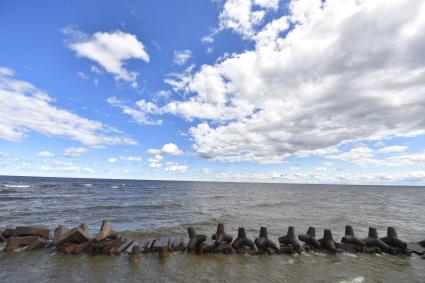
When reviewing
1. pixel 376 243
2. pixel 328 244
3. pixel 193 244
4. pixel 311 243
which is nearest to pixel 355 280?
pixel 328 244

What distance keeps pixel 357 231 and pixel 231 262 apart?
13524 mm

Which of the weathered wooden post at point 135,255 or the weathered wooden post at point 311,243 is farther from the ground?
the weathered wooden post at point 311,243

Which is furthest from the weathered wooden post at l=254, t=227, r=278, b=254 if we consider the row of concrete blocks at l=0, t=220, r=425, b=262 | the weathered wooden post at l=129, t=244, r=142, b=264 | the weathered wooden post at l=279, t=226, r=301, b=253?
the weathered wooden post at l=129, t=244, r=142, b=264

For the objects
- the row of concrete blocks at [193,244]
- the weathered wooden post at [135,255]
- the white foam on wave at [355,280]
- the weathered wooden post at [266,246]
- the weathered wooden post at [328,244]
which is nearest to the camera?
the white foam on wave at [355,280]

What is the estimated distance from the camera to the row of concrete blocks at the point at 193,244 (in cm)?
1091

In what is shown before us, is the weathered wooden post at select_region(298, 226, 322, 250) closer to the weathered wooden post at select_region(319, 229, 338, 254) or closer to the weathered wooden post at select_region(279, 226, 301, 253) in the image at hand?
the weathered wooden post at select_region(319, 229, 338, 254)

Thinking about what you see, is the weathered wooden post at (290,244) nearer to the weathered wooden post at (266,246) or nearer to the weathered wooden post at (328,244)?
the weathered wooden post at (266,246)

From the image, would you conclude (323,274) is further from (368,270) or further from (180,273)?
(180,273)

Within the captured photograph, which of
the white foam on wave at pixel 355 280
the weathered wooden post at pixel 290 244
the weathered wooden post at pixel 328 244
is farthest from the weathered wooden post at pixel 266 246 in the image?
the white foam on wave at pixel 355 280

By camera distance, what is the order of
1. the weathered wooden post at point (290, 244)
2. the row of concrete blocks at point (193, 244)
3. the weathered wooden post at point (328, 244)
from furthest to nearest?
the weathered wooden post at point (328, 244)
the weathered wooden post at point (290, 244)
the row of concrete blocks at point (193, 244)

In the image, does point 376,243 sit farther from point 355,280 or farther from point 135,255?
point 135,255

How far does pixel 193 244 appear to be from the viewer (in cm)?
1139

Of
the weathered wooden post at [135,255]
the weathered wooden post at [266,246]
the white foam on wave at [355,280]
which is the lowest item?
the white foam on wave at [355,280]

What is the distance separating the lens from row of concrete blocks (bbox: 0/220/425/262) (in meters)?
10.9
